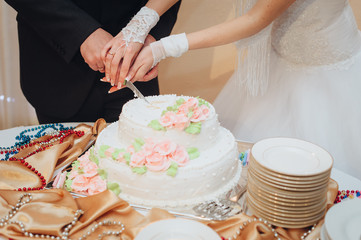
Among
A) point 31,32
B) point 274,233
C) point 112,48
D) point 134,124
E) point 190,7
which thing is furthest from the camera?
point 190,7

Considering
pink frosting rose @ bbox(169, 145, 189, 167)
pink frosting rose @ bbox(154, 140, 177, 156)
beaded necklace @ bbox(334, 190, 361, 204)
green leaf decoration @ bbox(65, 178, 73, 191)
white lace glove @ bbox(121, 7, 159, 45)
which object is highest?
white lace glove @ bbox(121, 7, 159, 45)

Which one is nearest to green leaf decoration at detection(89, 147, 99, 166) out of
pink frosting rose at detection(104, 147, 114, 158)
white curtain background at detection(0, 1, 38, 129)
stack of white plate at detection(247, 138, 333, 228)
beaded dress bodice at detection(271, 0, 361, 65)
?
pink frosting rose at detection(104, 147, 114, 158)

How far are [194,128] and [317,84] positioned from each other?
939mm

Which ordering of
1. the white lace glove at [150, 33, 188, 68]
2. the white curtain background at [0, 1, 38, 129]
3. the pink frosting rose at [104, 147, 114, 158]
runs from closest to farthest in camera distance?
the pink frosting rose at [104, 147, 114, 158], the white lace glove at [150, 33, 188, 68], the white curtain background at [0, 1, 38, 129]

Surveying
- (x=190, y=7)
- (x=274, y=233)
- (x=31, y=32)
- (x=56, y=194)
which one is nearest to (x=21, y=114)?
(x=31, y=32)

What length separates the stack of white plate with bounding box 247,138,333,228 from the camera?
3.54ft

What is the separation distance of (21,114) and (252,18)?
2836 millimetres

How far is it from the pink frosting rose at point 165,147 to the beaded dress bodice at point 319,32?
3.52 feet

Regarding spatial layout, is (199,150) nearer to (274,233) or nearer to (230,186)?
(230,186)

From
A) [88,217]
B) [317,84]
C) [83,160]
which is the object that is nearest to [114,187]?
[88,217]

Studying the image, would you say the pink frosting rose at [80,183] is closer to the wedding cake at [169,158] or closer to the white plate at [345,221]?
the wedding cake at [169,158]

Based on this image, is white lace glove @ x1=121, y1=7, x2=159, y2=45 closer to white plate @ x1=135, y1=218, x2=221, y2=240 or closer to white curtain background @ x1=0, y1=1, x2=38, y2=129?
white plate @ x1=135, y1=218, x2=221, y2=240

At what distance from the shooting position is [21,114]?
3596mm

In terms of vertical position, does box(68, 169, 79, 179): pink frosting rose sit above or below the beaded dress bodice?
below
